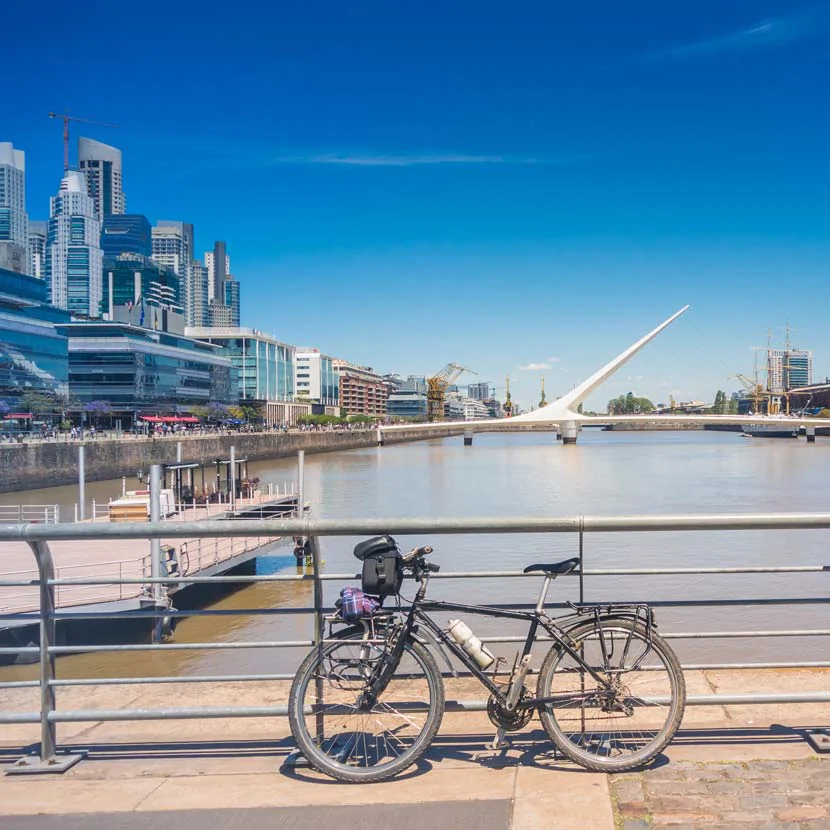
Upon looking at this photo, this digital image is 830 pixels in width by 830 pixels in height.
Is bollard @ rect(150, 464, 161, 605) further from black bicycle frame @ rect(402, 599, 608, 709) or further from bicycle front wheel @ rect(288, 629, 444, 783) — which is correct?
black bicycle frame @ rect(402, 599, 608, 709)

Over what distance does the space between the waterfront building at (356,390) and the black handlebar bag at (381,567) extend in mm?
172527

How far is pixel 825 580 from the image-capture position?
53.3 feet

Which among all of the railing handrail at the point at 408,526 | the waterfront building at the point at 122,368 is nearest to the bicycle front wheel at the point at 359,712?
the railing handrail at the point at 408,526

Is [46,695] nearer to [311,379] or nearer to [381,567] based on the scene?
[381,567]

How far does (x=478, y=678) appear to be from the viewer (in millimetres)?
3137

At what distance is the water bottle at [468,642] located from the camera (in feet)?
10.3

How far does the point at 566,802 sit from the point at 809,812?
760mm

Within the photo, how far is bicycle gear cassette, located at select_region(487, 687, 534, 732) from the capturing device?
10.3 ft

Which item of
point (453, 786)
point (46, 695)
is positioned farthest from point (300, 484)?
point (453, 786)

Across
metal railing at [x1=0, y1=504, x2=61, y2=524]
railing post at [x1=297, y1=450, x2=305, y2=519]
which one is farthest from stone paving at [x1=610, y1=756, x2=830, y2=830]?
railing post at [x1=297, y1=450, x2=305, y2=519]

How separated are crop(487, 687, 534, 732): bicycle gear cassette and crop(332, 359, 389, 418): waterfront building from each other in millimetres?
172507

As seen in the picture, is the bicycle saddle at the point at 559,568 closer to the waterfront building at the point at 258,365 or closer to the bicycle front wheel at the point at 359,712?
the bicycle front wheel at the point at 359,712

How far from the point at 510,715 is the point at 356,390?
588ft

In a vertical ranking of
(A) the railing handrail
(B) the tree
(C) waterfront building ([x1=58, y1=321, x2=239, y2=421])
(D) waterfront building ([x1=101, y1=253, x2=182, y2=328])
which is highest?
(D) waterfront building ([x1=101, y1=253, x2=182, y2=328])
